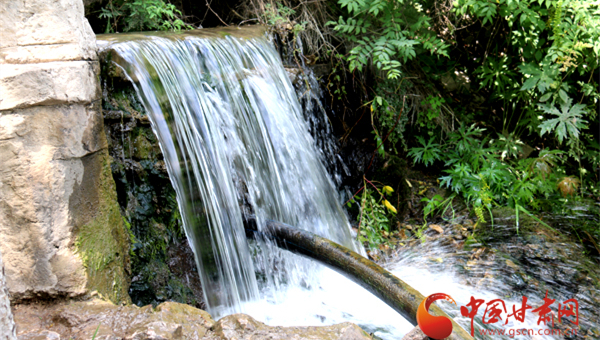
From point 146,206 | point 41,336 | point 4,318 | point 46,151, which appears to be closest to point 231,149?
point 146,206

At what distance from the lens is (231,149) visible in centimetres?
315

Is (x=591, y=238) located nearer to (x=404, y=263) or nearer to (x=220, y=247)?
(x=404, y=263)

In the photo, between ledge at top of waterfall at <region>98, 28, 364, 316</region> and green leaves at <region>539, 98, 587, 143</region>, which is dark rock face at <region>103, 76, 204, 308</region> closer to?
ledge at top of waterfall at <region>98, 28, 364, 316</region>

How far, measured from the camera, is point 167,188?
2732 mm

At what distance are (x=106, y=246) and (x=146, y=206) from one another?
46cm

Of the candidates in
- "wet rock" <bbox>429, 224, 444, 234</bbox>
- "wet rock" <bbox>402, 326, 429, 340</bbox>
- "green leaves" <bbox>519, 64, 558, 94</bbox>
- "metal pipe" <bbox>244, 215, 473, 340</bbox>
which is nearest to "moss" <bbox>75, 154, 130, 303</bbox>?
"metal pipe" <bbox>244, 215, 473, 340</bbox>

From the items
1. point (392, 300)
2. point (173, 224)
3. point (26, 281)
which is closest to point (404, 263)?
point (392, 300)

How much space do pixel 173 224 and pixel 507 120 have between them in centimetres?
419

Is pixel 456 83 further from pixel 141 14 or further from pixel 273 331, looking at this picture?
pixel 273 331

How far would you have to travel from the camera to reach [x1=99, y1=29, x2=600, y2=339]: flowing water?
274 cm

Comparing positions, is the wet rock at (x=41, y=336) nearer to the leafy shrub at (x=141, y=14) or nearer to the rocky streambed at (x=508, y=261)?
the rocky streambed at (x=508, y=261)

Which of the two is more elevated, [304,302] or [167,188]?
[167,188]

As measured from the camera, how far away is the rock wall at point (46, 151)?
1.90 metres

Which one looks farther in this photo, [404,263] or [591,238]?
[404,263]
